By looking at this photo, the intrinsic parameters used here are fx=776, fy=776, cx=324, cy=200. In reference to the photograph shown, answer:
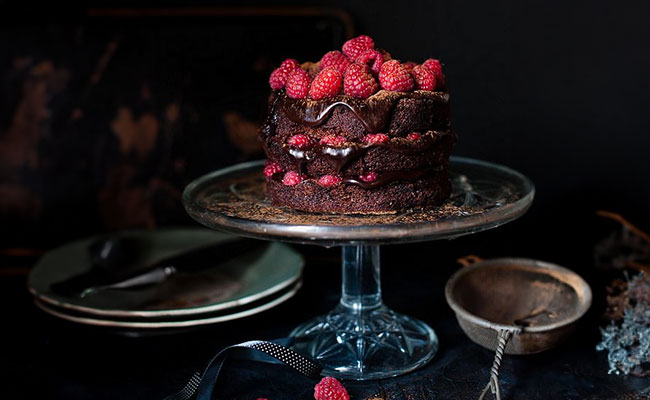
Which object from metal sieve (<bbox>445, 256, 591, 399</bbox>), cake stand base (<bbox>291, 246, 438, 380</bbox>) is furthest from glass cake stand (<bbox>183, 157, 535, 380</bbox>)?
metal sieve (<bbox>445, 256, 591, 399</bbox>)

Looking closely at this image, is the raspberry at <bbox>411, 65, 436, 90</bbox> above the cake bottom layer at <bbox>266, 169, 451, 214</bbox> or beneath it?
above

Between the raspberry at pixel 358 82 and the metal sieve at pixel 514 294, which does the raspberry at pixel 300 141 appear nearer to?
the raspberry at pixel 358 82

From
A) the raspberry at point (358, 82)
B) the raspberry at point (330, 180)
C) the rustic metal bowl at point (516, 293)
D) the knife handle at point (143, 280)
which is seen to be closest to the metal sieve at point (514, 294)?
the rustic metal bowl at point (516, 293)

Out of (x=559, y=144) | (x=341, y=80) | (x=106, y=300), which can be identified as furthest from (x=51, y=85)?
(x=559, y=144)

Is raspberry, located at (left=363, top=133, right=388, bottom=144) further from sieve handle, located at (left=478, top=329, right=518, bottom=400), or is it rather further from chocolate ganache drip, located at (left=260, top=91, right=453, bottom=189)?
sieve handle, located at (left=478, top=329, right=518, bottom=400)

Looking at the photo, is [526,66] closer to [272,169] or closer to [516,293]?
[516,293]

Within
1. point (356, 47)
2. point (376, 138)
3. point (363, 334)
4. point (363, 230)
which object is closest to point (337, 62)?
point (356, 47)
